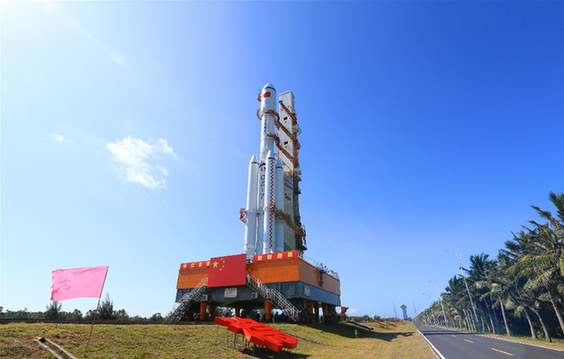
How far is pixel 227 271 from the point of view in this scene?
3478 cm

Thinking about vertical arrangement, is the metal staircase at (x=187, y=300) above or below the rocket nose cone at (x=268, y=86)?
below

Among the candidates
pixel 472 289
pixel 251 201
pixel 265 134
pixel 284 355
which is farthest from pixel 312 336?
pixel 472 289

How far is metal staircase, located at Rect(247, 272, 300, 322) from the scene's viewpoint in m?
32.0

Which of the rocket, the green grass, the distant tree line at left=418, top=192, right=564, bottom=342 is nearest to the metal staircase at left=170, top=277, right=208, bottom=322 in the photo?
the rocket

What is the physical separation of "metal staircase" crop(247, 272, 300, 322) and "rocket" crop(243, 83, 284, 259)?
4.20 m

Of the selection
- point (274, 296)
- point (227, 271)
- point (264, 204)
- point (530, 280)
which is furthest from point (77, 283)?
point (530, 280)

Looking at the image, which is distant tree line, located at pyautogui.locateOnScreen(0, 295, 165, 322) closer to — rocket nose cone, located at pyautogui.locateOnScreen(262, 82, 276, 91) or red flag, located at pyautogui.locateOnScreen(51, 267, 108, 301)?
red flag, located at pyautogui.locateOnScreen(51, 267, 108, 301)

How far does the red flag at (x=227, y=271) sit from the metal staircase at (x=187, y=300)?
1416mm

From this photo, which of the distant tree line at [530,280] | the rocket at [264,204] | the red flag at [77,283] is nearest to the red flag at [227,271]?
the rocket at [264,204]

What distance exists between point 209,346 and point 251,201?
96.6 ft

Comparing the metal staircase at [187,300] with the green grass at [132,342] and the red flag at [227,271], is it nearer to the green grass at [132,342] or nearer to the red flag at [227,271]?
the red flag at [227,271]

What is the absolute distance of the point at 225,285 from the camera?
34.2 m

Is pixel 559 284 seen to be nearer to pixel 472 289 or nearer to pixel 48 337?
pixel 472 289

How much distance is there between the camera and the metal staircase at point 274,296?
105 ft
